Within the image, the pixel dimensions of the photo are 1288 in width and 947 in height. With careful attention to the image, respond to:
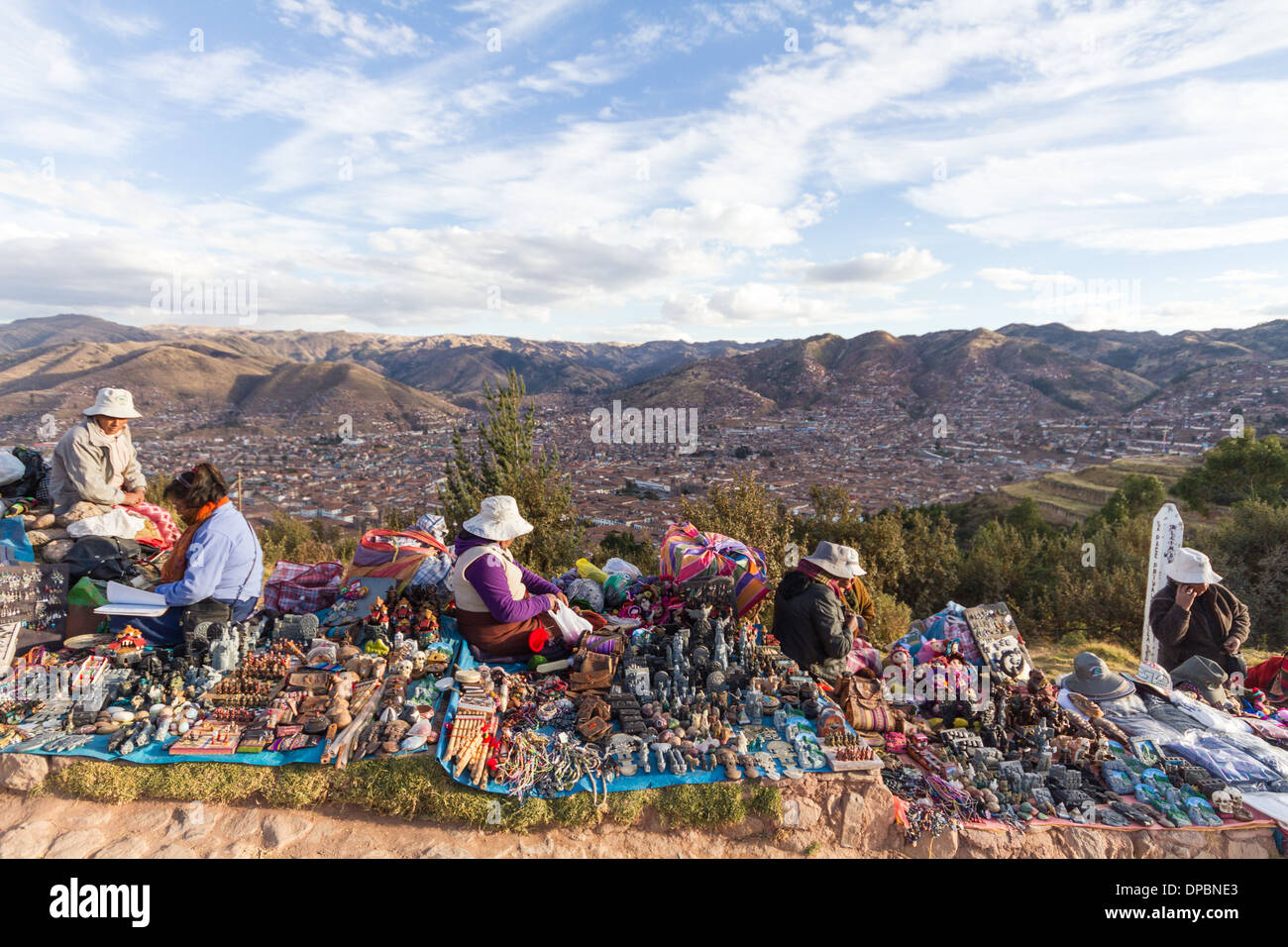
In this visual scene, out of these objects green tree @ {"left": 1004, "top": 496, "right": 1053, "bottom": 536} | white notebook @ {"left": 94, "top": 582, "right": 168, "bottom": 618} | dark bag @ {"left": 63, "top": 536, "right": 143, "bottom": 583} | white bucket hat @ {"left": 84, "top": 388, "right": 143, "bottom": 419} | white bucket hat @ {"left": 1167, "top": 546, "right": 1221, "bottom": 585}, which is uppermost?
white bucket hat @ {"left": 84, "top": 388, "right": 143, "bottom": 419}

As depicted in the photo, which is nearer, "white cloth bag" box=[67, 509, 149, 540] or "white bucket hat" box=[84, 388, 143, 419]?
"white cloth bag" box=[67, 509, 149, 540]

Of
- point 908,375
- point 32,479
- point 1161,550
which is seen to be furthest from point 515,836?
point 908,375

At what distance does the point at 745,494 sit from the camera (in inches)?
406

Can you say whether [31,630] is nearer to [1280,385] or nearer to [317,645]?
[317,645]

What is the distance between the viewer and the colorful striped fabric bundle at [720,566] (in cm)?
602

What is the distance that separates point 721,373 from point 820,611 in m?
83.7

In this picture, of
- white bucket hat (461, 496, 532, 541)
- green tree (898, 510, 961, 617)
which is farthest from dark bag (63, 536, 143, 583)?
green tree (898, 510, 961, 617)

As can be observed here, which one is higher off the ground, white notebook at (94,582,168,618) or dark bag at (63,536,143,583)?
dark bag at (63,536,143,583)

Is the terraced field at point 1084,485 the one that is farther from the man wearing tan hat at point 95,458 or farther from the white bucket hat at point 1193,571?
the man wearing tan hat at point 95,458

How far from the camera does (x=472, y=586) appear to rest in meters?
4.98

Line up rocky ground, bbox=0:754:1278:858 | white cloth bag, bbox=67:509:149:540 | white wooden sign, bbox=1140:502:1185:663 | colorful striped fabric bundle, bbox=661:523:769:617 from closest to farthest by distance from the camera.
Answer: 1. rocky ground, bbox=0:754:1278:858
2. white cloth bag, bbox=67:509:149:540
3. colorful striped fabric bundle, bbox=661:523:769:617
4. white wooden sign, bbox=1140:502:1185:663

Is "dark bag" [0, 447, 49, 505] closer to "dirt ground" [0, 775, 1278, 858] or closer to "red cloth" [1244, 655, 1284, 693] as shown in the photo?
"dirt ground" [0, 775, 1278, 858]

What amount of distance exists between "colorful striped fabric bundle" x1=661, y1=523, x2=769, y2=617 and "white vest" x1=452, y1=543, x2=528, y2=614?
172 cm
